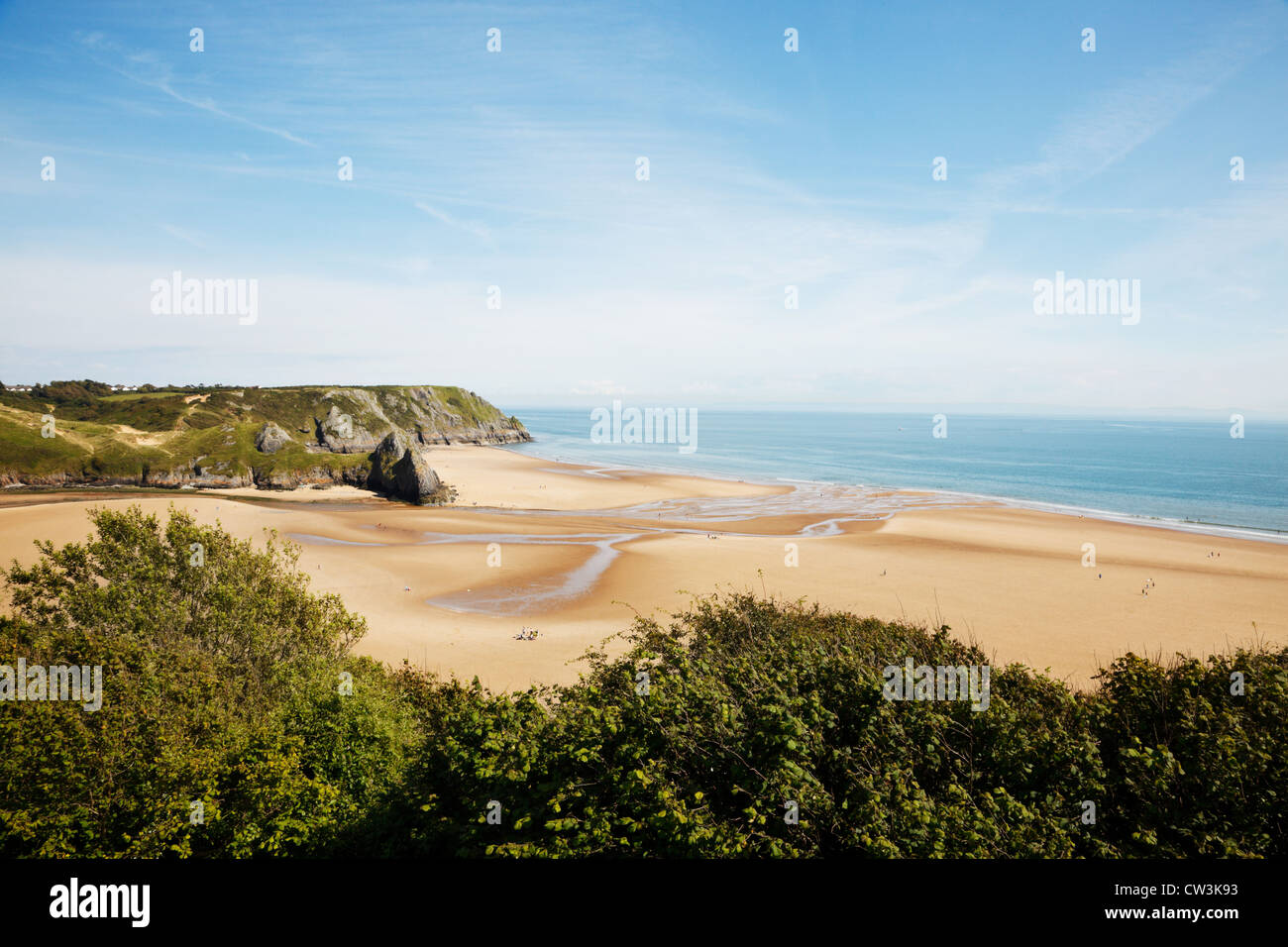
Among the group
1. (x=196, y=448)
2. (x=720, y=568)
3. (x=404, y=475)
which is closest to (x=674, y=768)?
(x=720, y=568)

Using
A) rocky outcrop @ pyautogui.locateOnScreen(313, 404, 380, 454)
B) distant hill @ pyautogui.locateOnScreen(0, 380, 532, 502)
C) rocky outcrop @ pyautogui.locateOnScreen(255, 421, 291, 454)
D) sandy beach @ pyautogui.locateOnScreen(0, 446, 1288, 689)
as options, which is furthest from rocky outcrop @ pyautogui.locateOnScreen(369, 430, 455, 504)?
rocky outcrop @ pyautogui.locateOnScreen(313, 404, 380, 454)

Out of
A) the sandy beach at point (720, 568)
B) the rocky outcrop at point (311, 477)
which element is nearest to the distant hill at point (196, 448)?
the rocky outcrop at point (311, 477)

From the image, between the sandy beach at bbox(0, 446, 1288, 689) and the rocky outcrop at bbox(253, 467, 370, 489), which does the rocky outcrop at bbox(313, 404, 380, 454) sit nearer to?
the rocky outcrop at bbox(253, 467, 370, 489)

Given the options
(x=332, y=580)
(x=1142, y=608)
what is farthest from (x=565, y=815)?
(x=1142, y=608)

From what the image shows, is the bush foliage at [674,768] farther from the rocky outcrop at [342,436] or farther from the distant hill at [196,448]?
the rocky outcrop at [342,436]

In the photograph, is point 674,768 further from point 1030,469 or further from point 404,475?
point 1030,469
